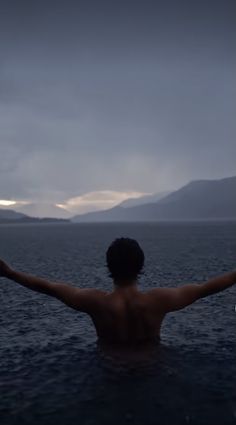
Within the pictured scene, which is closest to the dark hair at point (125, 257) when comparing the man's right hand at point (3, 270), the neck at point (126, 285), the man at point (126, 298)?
the man at point (126, 298)

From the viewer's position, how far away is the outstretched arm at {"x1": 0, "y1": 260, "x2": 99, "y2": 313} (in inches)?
284

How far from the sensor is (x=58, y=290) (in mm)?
7715

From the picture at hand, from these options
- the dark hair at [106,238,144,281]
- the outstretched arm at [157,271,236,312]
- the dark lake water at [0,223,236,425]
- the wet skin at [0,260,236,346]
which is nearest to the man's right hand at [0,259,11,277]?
the wet skin at [0,260,236,346]

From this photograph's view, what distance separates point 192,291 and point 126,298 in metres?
1.43

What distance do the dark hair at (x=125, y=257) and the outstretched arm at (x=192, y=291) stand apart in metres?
0.89

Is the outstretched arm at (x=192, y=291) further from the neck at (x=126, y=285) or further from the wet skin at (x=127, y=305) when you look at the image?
the neck at (x=126, y=285)

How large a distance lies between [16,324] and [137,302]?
1588cm

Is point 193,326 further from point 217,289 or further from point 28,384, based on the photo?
point 217,289

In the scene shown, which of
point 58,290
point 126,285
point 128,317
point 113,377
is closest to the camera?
point 58,290

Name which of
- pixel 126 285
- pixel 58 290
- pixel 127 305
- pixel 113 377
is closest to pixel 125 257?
pixel 126 285

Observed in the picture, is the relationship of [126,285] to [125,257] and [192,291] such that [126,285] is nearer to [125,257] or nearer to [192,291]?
[125,257]

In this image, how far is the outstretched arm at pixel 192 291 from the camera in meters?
7.32

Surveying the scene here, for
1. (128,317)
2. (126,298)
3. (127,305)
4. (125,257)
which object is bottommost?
(128,317)

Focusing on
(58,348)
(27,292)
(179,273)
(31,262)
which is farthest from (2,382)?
(31,262)
